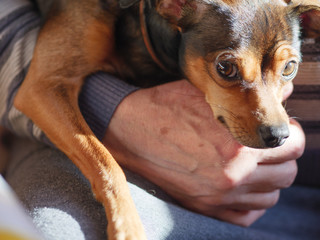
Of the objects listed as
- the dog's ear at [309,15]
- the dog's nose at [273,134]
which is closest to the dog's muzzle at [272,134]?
the dog's nose at [273,134]

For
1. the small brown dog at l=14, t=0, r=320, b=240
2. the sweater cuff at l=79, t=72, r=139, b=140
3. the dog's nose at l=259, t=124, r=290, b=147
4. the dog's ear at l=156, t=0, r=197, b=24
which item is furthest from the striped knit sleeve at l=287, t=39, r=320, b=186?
the sweater cuff at l=79, t=72, r=139, b=140

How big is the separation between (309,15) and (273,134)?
1.69ft

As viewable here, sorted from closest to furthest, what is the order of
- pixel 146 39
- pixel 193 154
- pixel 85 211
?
pixel 85 211, pixel 193 154, pixel 146 39

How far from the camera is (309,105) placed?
4.91 feet

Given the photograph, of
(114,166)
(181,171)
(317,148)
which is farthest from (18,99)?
(317,148)

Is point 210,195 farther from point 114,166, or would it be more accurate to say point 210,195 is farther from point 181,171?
point 114,166

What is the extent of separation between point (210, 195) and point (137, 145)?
0.31m

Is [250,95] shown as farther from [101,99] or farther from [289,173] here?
[101,99]

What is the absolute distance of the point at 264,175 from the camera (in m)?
1.36

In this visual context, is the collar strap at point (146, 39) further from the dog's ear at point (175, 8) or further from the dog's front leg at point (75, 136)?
the dog's front leg at point (75, 136)

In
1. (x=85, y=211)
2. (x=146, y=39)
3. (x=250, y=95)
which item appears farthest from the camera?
(x=146, y=39)

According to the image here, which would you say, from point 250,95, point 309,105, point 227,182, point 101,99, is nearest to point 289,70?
point 250,95

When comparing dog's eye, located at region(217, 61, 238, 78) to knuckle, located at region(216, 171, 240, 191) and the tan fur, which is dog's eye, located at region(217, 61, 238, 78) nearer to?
the tan fur

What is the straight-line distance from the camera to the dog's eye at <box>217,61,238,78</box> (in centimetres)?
118
